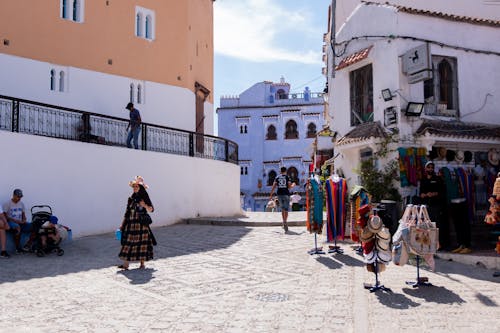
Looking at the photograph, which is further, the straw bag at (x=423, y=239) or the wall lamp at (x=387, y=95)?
the wall lamp at (x=387, y=95)

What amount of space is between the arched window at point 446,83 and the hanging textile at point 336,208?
14.6 feet

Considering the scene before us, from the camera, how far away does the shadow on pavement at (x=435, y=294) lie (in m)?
6.36

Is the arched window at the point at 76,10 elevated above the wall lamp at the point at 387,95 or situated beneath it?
elevated above

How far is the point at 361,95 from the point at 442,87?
87.0 inches

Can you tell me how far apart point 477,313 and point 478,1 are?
14.5 metres

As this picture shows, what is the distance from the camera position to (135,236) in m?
8.66

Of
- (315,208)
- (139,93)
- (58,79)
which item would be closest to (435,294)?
(315,208)

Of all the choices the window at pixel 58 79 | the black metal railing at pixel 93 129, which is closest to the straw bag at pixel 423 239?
the black metal railing at pixel 93 129

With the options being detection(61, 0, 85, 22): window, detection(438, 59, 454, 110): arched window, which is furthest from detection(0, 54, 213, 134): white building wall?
detection(438, 59, 454, 110): arched window

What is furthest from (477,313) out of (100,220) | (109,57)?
(109,57)

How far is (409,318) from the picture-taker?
5551 mm

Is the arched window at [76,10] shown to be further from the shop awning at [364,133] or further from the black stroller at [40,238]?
the shop awning at [364,133]

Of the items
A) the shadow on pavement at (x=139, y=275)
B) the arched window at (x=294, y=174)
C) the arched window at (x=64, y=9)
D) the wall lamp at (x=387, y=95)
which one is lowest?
the shadow on pavement at (x=139, y=275)

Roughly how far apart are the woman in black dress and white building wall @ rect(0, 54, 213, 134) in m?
9.13
